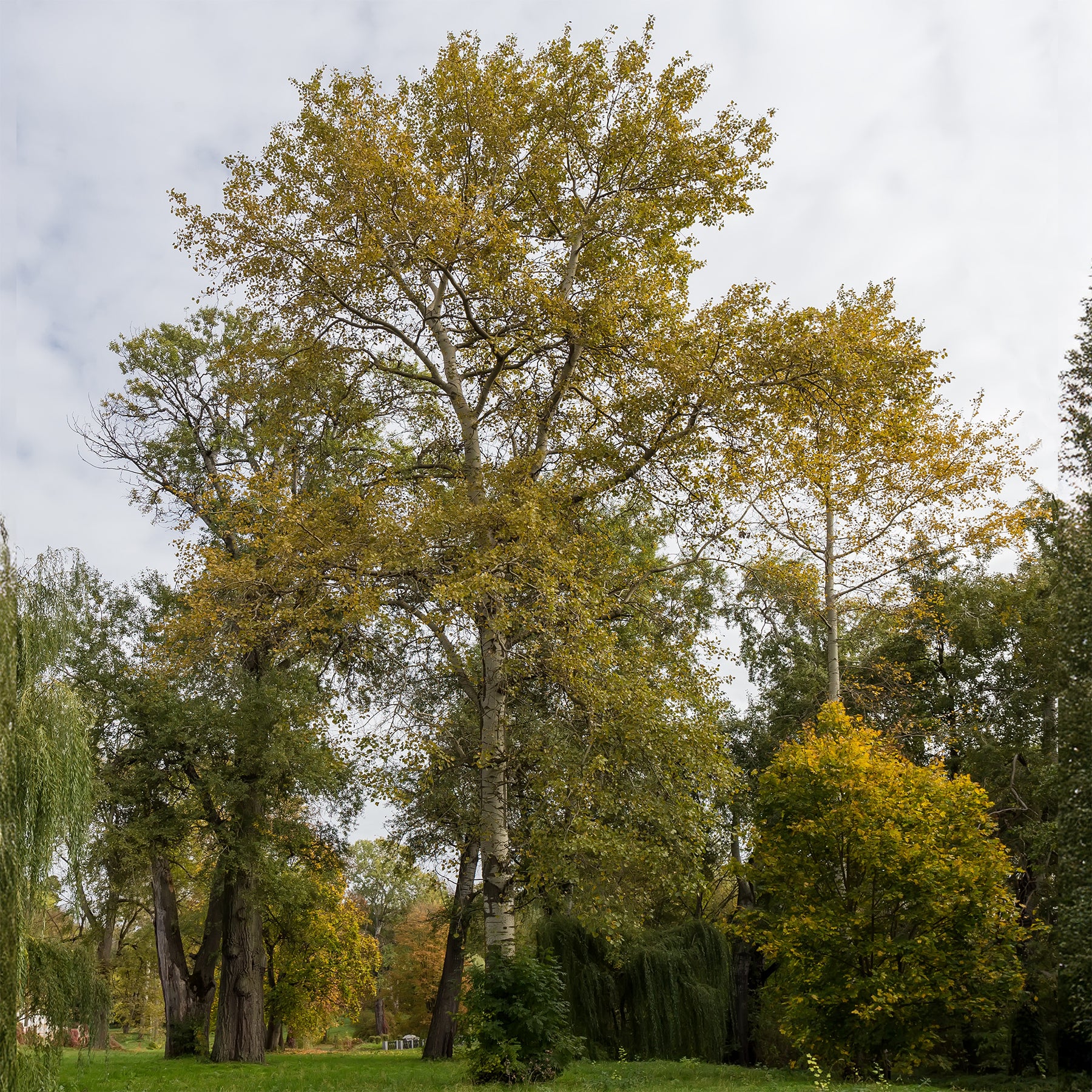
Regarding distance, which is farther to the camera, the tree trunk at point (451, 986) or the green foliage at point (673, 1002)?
the tree trunk at point (451, 986)

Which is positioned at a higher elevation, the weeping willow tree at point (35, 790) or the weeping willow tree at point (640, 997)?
the weeping willow tree at point (35, 790)

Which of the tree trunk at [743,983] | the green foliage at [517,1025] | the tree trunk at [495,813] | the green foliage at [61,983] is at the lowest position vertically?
the tree trunk at [743,983]

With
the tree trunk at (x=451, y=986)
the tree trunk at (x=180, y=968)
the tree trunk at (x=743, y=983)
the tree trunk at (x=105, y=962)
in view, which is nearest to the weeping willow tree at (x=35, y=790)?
the tree trunk at (x=105, y=962)

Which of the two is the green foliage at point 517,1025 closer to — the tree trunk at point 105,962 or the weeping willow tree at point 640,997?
the tree trunk at point 105,962

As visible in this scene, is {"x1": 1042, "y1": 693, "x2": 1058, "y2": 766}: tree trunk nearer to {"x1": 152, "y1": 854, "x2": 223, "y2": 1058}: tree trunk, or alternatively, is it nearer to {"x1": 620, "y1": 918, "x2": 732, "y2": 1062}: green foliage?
{"x1": 620, "y1": 918, "x2": 732, "y2": 1062}: green foliage

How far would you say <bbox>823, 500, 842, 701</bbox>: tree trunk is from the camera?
19.0 metres

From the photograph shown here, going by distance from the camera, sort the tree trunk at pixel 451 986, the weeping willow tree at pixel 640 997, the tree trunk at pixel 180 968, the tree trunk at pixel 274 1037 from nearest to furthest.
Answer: the weeping willow tree at pixel 640 997 → the tree trunk at pixel 451 986 → the tree trunk at pixel 180 968 → the tree trunk at pixel 274 1037

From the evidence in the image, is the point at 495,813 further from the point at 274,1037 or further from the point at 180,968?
the point at 274,1037

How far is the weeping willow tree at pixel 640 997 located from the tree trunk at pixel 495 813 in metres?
7.52

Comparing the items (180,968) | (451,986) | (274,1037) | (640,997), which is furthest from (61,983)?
(274,1037)

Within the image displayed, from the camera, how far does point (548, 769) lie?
1271 cm

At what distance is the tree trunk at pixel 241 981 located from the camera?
1930cm

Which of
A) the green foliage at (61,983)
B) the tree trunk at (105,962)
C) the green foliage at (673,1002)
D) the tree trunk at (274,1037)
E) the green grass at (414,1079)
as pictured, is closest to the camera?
the green foliage at (61,983)

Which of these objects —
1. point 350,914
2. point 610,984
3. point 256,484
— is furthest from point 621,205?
point 350,914
